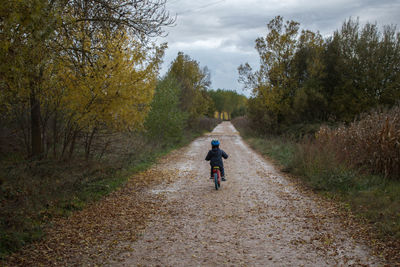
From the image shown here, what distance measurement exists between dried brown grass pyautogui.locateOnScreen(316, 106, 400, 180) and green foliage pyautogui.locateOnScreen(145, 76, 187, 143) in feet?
44.8

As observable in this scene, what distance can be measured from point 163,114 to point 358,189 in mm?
16106

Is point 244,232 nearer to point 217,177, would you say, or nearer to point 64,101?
point 217,177

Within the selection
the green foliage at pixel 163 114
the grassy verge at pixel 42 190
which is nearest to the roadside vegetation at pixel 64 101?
the grassy verge at pixel 42 190

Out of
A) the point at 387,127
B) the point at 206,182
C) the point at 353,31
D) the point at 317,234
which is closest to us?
the point at 317,234

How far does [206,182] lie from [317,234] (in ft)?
19.0

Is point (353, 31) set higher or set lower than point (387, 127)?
higher

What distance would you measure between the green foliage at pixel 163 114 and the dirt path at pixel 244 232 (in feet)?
43.0

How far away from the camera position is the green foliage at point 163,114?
23281 millimetres

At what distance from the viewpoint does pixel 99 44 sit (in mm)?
10344

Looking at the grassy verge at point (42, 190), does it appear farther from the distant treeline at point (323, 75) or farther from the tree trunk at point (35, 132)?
the distant treeline at point (323, 75)

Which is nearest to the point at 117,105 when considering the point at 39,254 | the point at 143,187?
the point at 143,187

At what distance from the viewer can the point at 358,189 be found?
30.7 feet

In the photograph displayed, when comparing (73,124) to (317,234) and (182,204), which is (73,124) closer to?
(182,204)

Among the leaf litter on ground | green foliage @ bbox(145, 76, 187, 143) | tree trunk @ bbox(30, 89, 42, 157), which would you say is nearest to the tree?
tree trunk @ bbox(30, 89, 42, 157)
